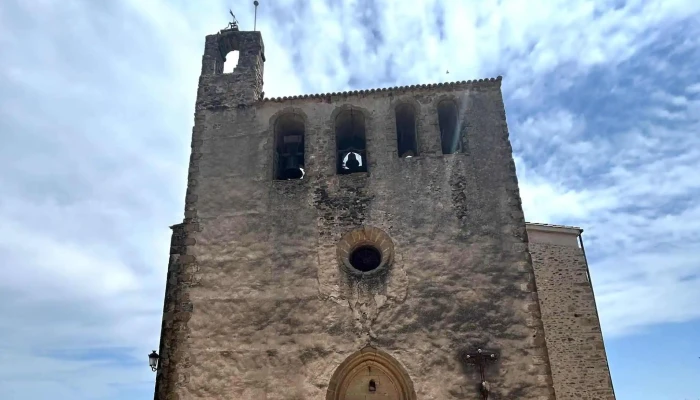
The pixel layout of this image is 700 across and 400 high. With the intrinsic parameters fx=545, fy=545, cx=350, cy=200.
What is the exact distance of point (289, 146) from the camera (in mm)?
11766

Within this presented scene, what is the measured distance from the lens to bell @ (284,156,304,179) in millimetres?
11539

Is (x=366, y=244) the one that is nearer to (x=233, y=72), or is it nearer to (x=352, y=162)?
(x=352, y=162)

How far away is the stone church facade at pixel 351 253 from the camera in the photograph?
8969 millimetres

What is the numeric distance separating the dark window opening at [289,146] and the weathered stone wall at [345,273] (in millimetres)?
275

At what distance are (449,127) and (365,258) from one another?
140 inches

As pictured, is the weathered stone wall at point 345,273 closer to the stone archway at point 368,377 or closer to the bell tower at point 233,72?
the stone archway at point 368,377

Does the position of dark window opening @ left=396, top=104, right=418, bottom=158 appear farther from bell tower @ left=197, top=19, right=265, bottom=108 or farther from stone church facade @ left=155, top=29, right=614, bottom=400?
bell tower @ left=197, top=19, right=265, bottom=108

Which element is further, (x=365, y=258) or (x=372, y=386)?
(x=365, y=258)

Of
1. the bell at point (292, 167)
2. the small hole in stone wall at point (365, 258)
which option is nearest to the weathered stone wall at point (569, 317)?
the small hole in stone wall at point (365, 258)

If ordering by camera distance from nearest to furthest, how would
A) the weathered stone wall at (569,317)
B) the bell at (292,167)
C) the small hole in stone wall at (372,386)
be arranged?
the small hole in stone wall at (372,386)
the bell at (292,167)
the weathered stone wall at (569,317)

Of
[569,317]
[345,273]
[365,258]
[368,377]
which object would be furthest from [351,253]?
[569,317]

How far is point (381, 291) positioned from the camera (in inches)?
374

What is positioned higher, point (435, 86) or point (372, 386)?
point (435, 86)

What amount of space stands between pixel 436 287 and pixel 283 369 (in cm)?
293
